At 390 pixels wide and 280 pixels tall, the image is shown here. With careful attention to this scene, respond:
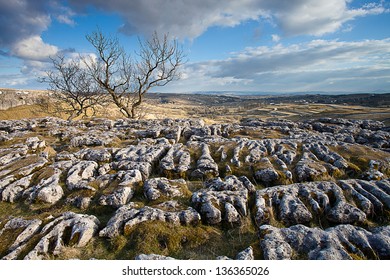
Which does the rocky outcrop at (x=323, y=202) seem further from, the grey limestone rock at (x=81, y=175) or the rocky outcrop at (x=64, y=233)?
the grey limestone rock at (x=81, y=175)

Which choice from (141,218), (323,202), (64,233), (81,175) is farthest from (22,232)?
(323,202)

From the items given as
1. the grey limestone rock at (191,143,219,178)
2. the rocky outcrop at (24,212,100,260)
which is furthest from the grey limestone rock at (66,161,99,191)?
the grey limestone rock at (191,143,219,178)

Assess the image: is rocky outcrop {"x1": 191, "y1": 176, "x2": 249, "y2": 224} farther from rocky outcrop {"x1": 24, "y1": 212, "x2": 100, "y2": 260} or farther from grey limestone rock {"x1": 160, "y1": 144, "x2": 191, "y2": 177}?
rocky outcrop {"x1": 24, "y1": 212, "x2": 100, "y2": 260}

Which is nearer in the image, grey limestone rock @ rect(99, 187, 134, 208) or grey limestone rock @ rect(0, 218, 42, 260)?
grey limestone rock @ rect(0, 218, 42, 260)

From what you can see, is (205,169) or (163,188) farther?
(205,169)

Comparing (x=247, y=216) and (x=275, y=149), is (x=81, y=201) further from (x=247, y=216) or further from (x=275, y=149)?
(x=275, y=149)

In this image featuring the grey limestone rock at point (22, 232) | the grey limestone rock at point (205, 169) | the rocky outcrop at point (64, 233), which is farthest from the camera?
the grey limestone rock at point (205, 169)

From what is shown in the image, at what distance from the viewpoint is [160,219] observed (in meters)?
10.7

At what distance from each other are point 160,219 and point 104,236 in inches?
99.5

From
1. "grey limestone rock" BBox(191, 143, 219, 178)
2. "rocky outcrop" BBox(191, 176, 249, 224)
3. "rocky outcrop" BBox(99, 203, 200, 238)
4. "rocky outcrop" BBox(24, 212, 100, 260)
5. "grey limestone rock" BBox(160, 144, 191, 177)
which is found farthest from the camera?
"grey limestone rock" BBox(160, 144, 191, 177)

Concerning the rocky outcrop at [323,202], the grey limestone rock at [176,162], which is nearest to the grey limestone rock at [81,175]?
the grey limestone rock at [176,162]

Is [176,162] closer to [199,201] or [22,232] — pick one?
[199,201]
